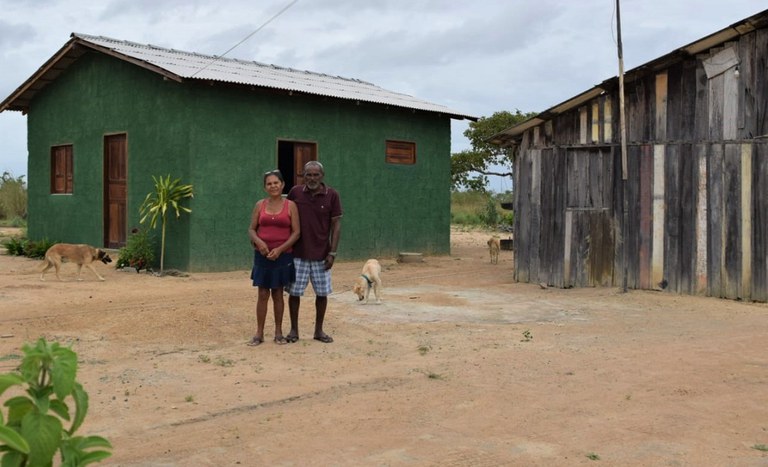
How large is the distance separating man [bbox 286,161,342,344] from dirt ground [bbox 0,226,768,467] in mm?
595

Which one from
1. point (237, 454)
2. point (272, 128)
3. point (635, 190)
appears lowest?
point (237, 454)

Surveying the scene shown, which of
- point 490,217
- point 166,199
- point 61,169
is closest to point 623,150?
point 166,199

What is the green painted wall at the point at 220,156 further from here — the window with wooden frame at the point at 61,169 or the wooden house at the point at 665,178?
the wooden house at the point at 665,178

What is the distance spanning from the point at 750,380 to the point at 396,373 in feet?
8.71

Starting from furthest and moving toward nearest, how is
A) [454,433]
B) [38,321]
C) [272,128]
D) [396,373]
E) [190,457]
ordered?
[272,128] → [38,321] → [396,373] → [454,433] → [190,457]

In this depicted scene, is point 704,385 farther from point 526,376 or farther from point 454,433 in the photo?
point 454,433

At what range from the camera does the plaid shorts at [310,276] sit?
7.02 metres

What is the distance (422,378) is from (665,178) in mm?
6379

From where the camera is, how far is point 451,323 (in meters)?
8.38

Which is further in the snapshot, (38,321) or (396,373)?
(38,321)

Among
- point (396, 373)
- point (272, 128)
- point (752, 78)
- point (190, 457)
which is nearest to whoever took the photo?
point (190, 457)

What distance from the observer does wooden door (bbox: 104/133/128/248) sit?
48.7 feet

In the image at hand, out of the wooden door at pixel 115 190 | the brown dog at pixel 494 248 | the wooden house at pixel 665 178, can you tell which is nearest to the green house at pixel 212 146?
the wooden door at pixel 115 190

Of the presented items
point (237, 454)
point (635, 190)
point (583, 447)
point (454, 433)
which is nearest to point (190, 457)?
point (237, 454)
